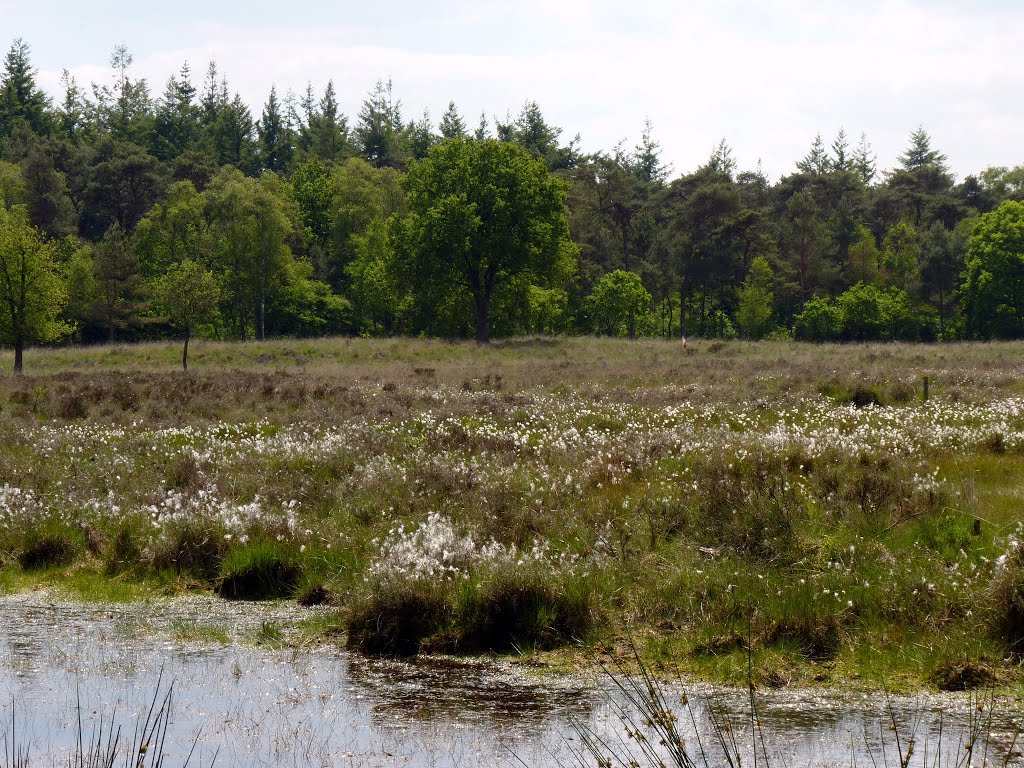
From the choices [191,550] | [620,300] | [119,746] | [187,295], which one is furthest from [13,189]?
[119,746]

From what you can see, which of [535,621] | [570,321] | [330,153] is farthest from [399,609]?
[330,153]

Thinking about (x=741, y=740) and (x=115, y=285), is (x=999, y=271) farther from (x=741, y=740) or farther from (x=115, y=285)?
(x=741, y=740)

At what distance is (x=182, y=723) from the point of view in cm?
694

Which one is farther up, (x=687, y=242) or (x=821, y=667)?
(x=687, y=242)

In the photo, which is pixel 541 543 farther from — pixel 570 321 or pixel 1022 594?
pixel 570 321

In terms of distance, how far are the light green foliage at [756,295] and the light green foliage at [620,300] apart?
7.44m

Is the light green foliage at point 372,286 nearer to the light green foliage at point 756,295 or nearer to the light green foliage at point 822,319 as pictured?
the light green foliage at point 756,295

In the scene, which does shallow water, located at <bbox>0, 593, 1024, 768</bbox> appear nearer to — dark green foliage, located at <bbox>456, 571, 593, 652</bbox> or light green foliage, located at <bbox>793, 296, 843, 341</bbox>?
dark green foliage, located at <bbox>456, 571, 593, 652</bbox>

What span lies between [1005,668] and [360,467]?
9497mm

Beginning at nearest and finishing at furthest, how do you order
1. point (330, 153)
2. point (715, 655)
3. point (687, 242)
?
point (715, 655) < point (687, 242) < point (330, 153)

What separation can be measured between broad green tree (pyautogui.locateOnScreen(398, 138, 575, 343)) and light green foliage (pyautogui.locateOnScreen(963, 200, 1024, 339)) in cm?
3264

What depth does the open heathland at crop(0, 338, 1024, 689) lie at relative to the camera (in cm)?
870

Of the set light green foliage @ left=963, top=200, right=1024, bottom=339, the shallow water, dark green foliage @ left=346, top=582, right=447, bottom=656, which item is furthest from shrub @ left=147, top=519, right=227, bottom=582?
light green foliage @ left=963, top=200, right=1024, bottom=339

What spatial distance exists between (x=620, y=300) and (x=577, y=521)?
67.1 m
